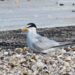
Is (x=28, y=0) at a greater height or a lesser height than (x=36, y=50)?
lesser

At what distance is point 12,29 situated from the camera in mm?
14883

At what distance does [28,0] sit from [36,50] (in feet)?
85.2

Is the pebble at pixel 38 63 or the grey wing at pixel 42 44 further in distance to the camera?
the grey wing at pixel 42 44

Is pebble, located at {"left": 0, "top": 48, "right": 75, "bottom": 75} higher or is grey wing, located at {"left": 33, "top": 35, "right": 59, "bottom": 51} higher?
grey wing, located at {"left": 33, "top": 35, "right": 59, "bottom": 51}

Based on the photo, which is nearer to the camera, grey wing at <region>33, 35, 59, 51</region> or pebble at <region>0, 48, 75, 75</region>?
pebble at <region>0, 48, 75, 75</region>

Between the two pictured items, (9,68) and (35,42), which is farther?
(35,42)

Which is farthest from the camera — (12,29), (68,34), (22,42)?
(12,29)

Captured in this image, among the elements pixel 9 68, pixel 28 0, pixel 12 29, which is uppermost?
pixel 9 68

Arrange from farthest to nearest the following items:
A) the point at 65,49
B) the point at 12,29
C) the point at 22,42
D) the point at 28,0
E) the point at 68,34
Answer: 1. the point at 28,0
2. the point at 12,29
3. the point at 68,34
4. the point at 22,42
5. the point at 65,49

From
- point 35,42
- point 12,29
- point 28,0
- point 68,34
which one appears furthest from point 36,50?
point 28,0

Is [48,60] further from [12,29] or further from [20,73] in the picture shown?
[12,29]

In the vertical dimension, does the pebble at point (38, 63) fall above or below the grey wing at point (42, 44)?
below

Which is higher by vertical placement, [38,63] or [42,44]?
[42,44]

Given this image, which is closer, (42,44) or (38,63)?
(38,63)
